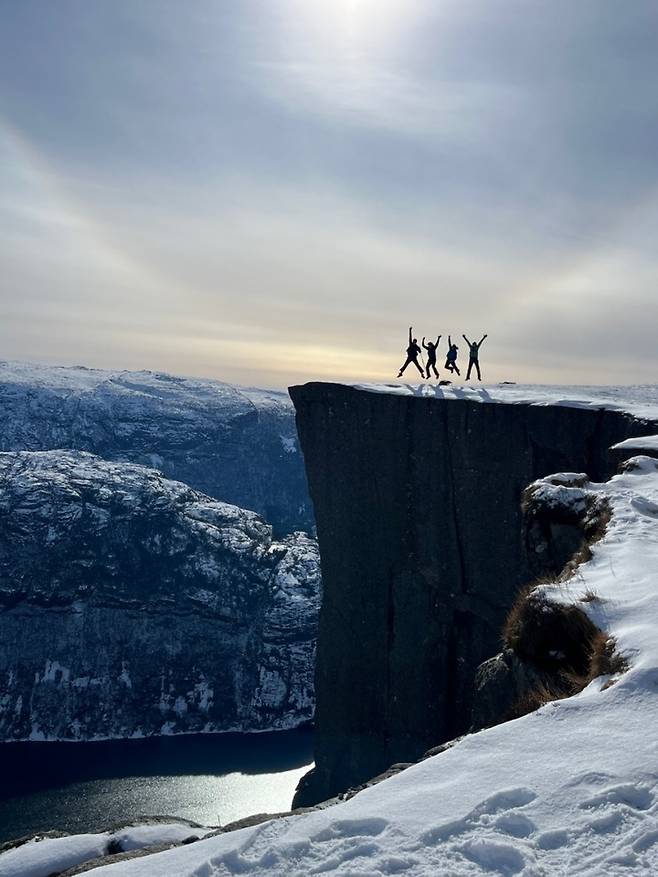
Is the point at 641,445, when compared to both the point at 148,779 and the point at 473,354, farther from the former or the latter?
the point at 148,779

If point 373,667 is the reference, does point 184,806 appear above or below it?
below

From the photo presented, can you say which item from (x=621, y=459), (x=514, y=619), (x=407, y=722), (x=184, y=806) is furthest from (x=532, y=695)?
(x=184, y=806)

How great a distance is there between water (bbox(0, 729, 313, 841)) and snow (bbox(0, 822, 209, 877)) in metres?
93.5

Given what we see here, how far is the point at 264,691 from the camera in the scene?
19700 centimetres

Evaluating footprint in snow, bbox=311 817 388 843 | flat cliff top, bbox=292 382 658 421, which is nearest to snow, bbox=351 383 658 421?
flat cliff top, bbox=292 382 658 421

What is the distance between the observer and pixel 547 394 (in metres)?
35.2

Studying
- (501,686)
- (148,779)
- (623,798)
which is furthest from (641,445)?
(148,779)

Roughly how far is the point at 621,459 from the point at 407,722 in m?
22.3

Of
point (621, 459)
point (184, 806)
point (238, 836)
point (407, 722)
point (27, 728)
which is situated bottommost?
point (27, 728)

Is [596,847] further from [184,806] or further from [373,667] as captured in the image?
[184,806]

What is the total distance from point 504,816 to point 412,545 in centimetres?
3280

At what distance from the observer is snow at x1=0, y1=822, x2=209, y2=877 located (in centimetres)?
1070

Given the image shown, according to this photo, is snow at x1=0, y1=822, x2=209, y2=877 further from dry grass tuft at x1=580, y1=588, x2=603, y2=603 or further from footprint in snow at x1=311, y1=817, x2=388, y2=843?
dry grass tuft at x1=580, y1=588, x2=603, y2=603

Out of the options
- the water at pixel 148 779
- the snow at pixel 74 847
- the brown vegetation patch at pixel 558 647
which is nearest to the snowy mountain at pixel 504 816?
the brown vegetation patch at pixel 558 647
